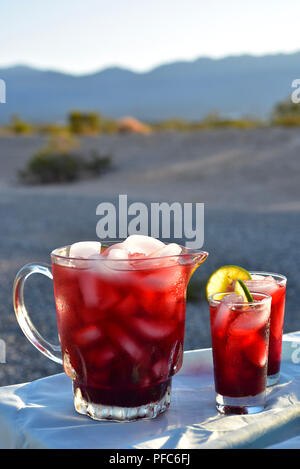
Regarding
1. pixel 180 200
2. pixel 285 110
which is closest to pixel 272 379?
pixel 180 200

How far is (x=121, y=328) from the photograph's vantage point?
1144mm

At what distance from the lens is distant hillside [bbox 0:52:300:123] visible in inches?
3989

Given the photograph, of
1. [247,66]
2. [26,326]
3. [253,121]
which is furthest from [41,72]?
[26,326]

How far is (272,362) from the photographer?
1.36m

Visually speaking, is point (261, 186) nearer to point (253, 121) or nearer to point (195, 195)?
point (195, 195)

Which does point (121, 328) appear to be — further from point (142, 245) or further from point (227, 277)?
point (227, 277)

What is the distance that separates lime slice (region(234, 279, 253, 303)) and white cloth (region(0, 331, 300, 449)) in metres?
0.22

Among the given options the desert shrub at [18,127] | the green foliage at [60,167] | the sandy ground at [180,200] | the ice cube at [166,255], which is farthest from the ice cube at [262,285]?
the desert shrub at [18,127]

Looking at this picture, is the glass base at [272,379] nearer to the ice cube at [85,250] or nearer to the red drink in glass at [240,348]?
the red drink in glass at [240,348]

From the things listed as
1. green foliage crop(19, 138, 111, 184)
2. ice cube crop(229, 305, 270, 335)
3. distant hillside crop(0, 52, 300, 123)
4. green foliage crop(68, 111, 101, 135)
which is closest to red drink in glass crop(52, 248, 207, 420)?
ice cube crop(229, 305, 270, 335)

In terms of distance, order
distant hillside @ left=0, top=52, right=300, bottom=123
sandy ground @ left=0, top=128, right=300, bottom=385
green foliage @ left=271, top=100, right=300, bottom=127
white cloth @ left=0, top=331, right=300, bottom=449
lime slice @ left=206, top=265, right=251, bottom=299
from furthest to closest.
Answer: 1. distant hillside @ left=0, top=52, right=300, bottom=123
2. green foliage @ left=271, top=100, right=300, bottom=127
3. sandy ground @ left=0, top=128, right=300, bottom=385
4. lime slice @ left=206, top=265, right=251, bottom=299
5. white cloth @ left=0, top=331, right=300, bottom=449

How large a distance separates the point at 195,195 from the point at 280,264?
10059 millimetres

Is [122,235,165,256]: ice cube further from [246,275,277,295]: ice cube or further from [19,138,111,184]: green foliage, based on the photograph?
[19,138,111,184]: green foliage
